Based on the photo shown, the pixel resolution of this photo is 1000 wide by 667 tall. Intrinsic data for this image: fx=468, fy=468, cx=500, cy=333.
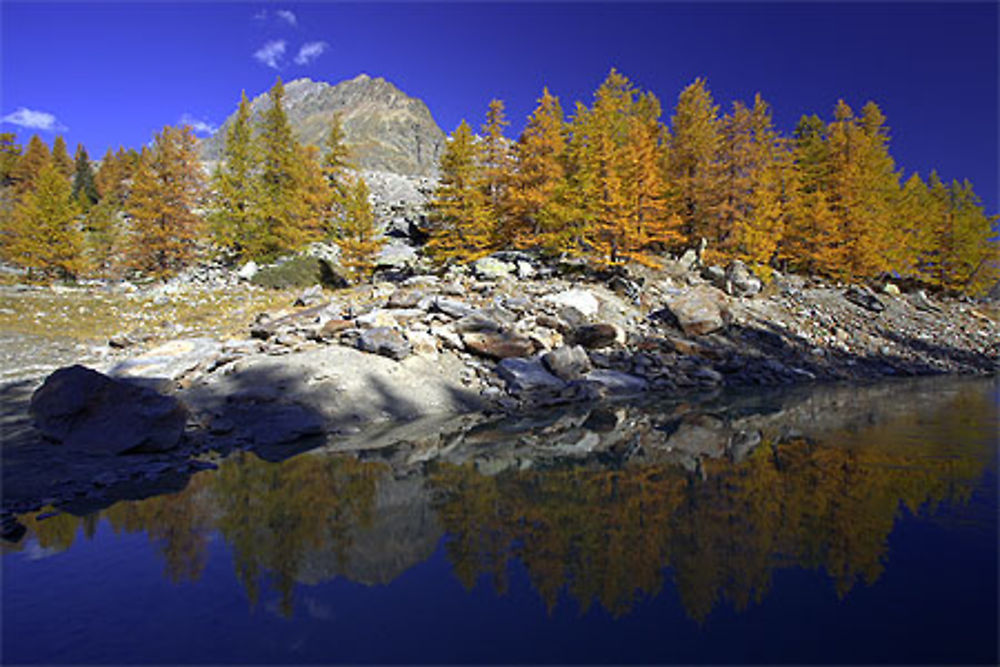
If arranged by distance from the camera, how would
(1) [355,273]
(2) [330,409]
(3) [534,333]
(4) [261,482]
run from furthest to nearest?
(1) [355,273] → (3) [534,333] → (2) [330,409] → (4) [261,482]

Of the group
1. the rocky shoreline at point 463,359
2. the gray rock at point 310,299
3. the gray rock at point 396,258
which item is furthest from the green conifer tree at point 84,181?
the gray rock at point 310,299

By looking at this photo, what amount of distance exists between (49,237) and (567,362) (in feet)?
115

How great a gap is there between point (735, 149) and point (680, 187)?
3.63 m

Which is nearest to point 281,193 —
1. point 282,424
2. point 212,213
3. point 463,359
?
point 212,213

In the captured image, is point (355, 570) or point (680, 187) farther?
point (680, 187)

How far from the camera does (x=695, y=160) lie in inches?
1155

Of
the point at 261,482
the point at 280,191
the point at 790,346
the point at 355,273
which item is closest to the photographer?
the point at 261,482

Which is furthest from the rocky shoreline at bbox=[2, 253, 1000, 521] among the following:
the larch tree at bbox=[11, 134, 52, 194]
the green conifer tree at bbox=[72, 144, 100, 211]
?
the larch tree at bbox=[11, 134, 52, 194]

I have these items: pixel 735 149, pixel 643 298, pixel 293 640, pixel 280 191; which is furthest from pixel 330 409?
pixel 280 191

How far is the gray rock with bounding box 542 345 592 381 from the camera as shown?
1580 cm

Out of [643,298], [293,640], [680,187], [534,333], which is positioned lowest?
A: [293,640]

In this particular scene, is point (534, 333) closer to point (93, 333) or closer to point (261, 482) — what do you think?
point (261, 482)

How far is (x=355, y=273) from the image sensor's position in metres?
30.6

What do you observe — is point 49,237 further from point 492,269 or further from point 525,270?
point 525,270
